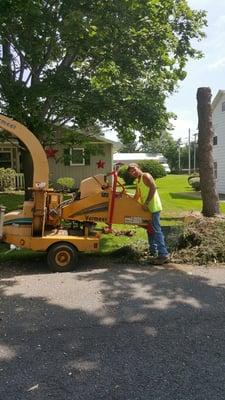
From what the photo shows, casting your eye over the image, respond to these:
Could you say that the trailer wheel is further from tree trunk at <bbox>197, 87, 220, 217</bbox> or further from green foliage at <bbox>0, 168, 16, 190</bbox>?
green foliage at <bbox>0, 168, 16, 190</bbox>

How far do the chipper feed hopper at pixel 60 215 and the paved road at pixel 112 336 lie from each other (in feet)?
1.83

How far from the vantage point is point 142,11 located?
1204 cm

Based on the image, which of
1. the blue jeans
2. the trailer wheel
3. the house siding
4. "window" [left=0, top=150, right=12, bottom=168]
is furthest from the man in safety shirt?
"window" [left=0, top=150, right=12, bottom=168]

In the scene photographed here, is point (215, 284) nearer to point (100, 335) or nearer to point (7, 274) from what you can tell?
point (100, 335)

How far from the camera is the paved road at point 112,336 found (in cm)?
400

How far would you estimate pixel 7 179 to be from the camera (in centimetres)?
2644

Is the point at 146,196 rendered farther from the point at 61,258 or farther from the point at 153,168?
the point at 153,168

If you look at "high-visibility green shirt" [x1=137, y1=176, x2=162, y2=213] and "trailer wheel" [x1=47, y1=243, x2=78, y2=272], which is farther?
"high-visibility green shirt" [x1=137, y1=176, x2=162, y2=213]

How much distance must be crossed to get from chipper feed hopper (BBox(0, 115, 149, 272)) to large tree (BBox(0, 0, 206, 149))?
3766 mm

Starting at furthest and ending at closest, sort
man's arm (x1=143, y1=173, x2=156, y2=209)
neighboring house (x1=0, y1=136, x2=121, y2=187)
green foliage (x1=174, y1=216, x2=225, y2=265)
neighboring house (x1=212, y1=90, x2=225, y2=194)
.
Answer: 1. neighboring house (x1=0, y1=136, x2=121, y2=187)
2. neighboring house (x1=212, y1=90, x2=225, y2=194)
3. green foliage (x1=174, y1=216, x2=225, y2=265)
4. man's arm (x1=143, y1=173, x2=156, y2=209)

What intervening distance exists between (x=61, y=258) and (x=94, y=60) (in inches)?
313

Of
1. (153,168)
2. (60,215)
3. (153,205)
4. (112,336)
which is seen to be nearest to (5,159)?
(153,168)

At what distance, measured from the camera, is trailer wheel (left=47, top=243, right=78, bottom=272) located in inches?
317

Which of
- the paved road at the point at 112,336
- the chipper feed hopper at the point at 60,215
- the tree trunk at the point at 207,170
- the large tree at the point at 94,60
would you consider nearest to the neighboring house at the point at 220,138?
the large tree at the point at 94,60
